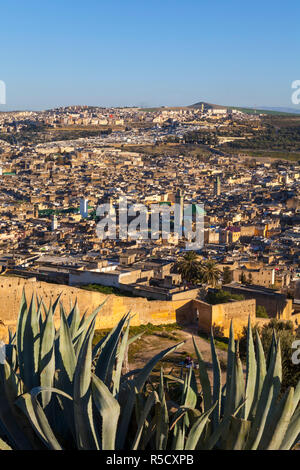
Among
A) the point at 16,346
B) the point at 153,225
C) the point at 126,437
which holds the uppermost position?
the point at 16,346

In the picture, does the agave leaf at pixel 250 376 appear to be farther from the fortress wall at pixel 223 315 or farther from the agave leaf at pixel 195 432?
the fortress wall at pixel 223 315

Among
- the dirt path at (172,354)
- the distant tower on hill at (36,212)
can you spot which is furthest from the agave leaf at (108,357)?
the distant tower on hill at (36,212)

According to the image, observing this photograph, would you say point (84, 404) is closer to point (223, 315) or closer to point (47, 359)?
point (47, 359)

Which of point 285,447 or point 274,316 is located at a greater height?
point 285,447

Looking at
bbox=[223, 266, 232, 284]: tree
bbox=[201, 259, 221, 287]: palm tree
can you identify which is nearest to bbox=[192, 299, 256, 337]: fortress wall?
bbox=[201, 259, 221, 287]: palm tree

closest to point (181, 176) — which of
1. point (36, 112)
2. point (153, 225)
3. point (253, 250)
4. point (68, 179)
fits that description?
point (68, 179)
